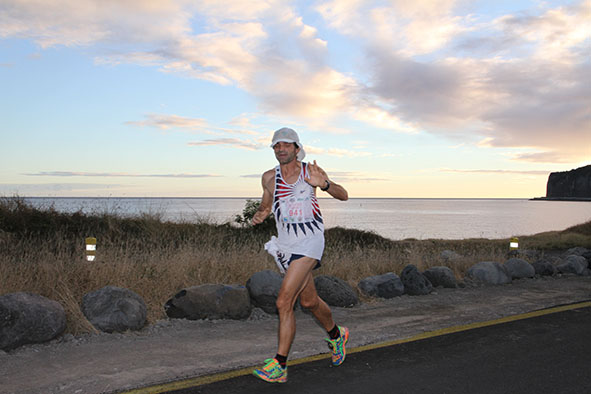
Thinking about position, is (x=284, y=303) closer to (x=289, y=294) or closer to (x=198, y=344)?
(x=289, y=294)

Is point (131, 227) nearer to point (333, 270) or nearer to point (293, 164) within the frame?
point (333, 270)

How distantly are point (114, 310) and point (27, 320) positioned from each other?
1.05m

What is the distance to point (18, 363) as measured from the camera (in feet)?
17.6

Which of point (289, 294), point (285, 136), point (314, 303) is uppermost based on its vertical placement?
point (285, 136)

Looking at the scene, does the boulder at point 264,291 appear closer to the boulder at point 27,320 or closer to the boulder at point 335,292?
the boulder at point 335,292

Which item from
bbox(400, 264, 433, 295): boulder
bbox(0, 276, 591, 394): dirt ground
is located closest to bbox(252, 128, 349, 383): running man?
bbox(0, 276, 591, 394): dirt ground

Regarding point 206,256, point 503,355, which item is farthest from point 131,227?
point 503,355

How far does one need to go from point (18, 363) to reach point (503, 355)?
499 cm

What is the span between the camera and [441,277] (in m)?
10.8

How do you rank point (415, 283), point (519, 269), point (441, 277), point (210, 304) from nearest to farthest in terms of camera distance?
point (210, 304), point (415, 283), point (441, 277), point (519, 269)

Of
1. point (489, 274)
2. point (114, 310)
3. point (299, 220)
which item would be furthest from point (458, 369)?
point (489, 274)

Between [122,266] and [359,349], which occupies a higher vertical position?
[122,266]

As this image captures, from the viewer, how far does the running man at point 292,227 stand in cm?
486

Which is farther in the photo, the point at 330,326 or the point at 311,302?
the point at 330,326
